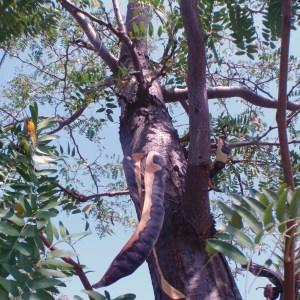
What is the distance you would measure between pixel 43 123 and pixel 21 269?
497mm

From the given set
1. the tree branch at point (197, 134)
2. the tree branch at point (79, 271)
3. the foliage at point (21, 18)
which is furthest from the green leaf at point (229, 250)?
the foliage at point (21, 18)

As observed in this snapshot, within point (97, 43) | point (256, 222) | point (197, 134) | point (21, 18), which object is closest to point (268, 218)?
point (256, 222)

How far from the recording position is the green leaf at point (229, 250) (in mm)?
1005

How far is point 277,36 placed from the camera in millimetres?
2004

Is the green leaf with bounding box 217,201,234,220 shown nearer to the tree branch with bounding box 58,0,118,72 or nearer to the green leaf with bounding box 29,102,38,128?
the green leaf with bounding box 29,102,38,128

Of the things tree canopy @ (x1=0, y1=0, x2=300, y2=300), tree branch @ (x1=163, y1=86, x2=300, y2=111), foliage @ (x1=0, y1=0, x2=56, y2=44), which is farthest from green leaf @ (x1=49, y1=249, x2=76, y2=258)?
tree branch @ (x1=163, y1=86, x2=300, y2=111)

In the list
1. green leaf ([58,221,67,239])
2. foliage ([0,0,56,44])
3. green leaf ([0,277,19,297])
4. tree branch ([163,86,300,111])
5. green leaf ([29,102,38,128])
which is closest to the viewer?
green leaf ([0,277,19,297])

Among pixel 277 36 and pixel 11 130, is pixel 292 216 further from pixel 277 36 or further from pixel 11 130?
pixel 277 36

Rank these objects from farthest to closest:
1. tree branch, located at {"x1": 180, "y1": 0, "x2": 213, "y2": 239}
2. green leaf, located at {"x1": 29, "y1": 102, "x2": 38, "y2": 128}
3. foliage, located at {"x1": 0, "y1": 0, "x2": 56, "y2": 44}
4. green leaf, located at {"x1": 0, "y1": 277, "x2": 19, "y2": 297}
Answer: foliage, located at {"x1": 0, "y1": 0, "x2": 56, "y2": 44} < tree branch, located at {"x1": 180, "y1": 0, "x2": 213, "y2": 239} < green leaf, located at {"x1": 29, "y1": 102, "x2": 38, "y2": 128} < green leaf, located at {"x1": 0, "y1": 277, "x2": 19, "y2": 297}

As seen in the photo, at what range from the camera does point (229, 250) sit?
3.34ft

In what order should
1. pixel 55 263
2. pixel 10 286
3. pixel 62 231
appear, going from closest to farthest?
pixel 10 286 < pixel 55 263 < pixel 62 231

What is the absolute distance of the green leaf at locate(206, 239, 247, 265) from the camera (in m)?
1.00

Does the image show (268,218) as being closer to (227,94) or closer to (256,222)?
→ (256,222)

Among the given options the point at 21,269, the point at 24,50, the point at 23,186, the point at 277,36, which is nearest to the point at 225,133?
the point at 277,36
